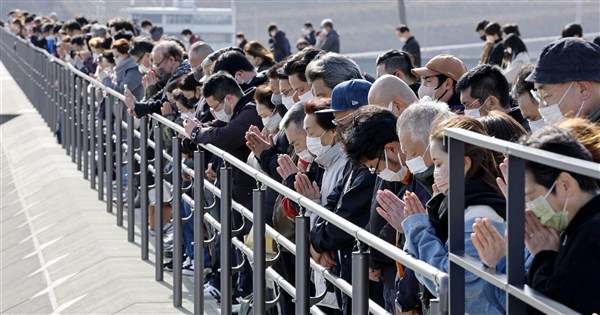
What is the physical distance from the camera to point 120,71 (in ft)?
43.8

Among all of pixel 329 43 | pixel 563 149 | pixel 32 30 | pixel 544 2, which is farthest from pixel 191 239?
pixel 544 2

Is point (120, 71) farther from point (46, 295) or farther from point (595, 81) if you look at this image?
point (595, 81)

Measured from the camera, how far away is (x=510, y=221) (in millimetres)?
3541

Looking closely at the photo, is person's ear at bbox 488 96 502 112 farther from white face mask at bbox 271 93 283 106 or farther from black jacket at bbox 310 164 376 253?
white face mask at bbox 271 93 283 106

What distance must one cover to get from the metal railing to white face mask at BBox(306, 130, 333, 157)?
236 cm

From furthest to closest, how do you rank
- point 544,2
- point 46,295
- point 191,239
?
point 544,2
point 46,295
point 191,239

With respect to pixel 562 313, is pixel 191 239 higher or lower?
lower

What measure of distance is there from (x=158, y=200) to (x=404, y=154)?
4330mm

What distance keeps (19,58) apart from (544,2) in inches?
1860

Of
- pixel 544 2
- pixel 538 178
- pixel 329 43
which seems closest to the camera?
pixel 538 178

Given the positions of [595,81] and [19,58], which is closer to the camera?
[595,81]

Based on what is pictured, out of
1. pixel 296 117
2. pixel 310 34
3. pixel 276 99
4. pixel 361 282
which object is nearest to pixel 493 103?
pixel 296 117

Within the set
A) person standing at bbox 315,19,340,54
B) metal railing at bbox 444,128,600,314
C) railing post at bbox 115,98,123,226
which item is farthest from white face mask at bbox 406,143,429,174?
person standing at bbox 315,19,340,54

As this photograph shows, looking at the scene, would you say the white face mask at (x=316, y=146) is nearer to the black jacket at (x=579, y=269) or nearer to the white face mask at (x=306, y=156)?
the white face mask at (x=306, y=156)
